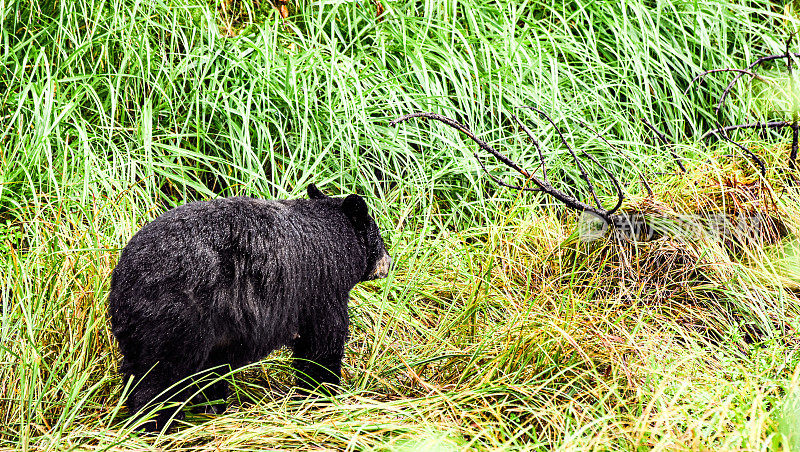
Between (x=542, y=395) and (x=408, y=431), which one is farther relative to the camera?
(x=542, y=395)

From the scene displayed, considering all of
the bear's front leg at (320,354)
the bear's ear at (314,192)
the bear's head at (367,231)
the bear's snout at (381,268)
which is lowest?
the bear's front leg at (320,354)

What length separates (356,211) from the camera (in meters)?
2.97

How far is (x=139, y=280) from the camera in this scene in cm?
233

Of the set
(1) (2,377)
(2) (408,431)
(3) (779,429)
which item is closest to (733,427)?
(3) (779,429)

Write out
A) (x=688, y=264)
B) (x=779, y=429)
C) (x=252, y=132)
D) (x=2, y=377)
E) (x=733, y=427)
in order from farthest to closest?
(x=252, y=132) < (x=688, y=264) < (x=2, y=377) < (x=733, y=427) < (x=779, y=429)

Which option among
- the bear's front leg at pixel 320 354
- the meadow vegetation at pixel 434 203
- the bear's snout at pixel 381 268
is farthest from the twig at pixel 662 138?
the bear's front leg at pixel 320 354

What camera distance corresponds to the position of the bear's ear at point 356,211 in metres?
2.93

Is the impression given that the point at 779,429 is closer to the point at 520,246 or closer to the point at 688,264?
the point at 688,264

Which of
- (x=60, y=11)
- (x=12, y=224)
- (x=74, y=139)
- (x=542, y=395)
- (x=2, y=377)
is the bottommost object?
(x=542, y=395)

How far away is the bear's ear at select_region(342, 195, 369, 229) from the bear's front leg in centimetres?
42

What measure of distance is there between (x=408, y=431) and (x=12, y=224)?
7.73 feet

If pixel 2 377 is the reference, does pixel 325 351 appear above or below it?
below

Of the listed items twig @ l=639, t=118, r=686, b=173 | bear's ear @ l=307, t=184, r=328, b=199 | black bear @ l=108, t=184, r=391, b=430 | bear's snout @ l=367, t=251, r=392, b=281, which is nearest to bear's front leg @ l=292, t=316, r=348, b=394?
black bear @ l=108, t=184, r=391, b=430

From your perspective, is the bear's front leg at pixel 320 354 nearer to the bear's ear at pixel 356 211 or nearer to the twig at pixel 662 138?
the bear's ear at pixel 356 211
